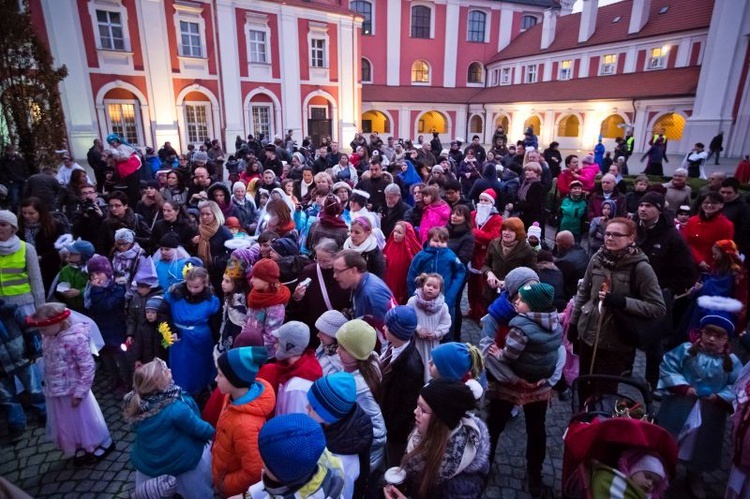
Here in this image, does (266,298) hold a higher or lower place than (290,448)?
lower

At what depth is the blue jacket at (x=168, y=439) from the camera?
2584mm

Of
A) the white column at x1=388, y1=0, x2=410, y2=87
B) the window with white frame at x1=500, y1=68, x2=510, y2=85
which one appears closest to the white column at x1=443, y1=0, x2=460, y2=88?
the white column at x1=388, y1=0, x2=410, y2=87

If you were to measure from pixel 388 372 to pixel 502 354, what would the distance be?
87cm

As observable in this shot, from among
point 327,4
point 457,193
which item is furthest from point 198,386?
point 327,4

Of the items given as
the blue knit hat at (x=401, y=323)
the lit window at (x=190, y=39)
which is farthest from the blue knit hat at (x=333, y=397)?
the lit window at (x=190, y=39)

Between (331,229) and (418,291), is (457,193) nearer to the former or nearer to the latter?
(331,229)

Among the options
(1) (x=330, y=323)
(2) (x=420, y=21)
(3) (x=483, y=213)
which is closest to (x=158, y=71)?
(3) (x=483, y=213)

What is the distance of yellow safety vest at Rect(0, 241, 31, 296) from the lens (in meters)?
4.27

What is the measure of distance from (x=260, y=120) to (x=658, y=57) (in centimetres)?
2523

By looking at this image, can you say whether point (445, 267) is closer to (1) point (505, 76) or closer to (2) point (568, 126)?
(2) point (568, 126)

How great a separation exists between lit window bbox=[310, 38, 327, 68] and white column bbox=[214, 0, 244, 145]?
4.28 m

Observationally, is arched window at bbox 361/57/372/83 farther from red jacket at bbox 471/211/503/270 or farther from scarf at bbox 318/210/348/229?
scarf at bbox 318/210/348/229

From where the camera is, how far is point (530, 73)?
3488 centimetres

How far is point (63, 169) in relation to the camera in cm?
931
